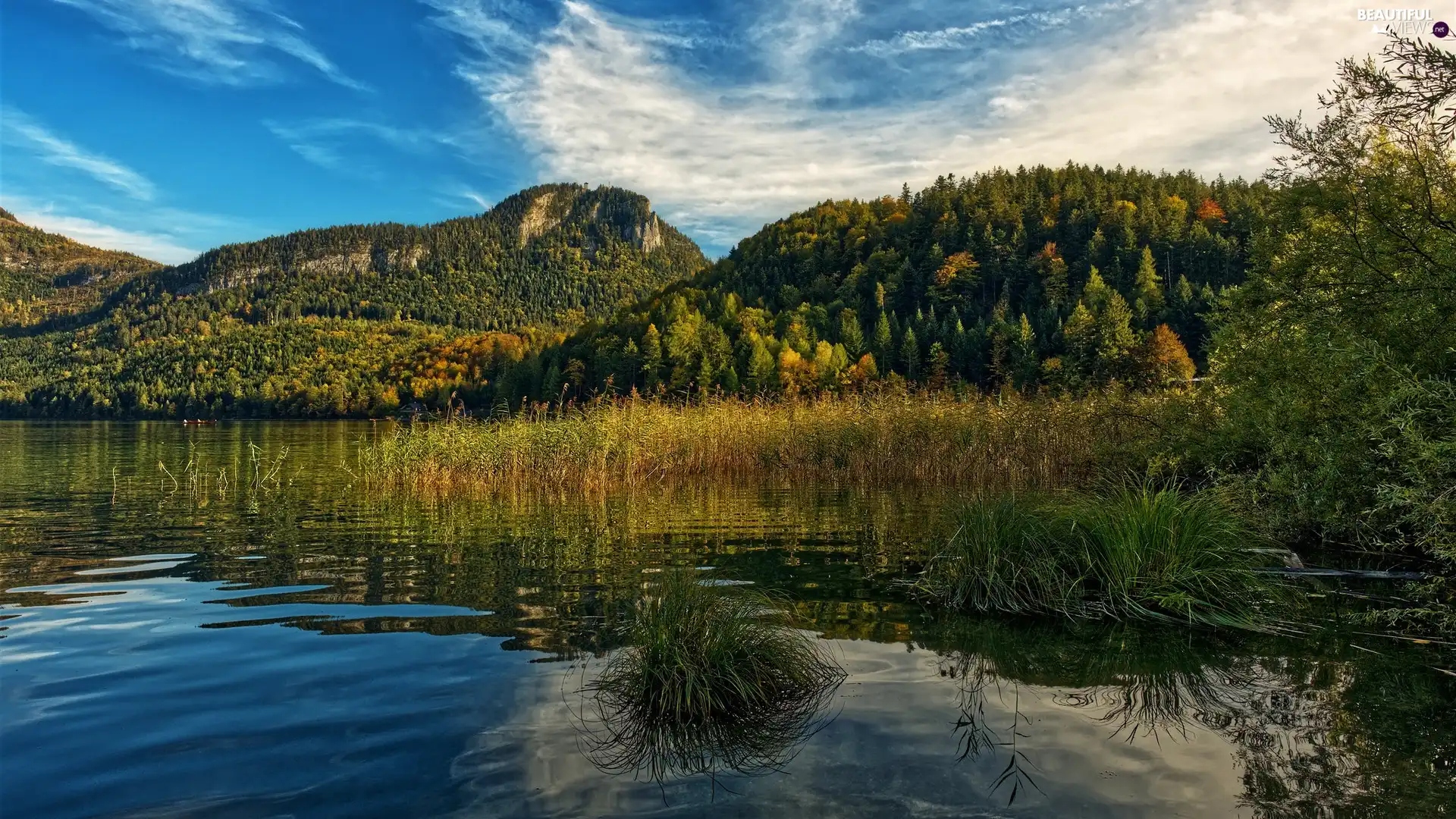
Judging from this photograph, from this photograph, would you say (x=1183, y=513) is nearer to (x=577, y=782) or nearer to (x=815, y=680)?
(x=815, y=680)

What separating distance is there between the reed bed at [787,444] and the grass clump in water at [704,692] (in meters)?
14.0

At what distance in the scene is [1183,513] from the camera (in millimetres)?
8969

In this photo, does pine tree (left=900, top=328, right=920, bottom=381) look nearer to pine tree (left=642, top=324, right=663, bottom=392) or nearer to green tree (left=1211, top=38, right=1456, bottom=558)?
pine tree (left=642, top=324, right=663, bottom=392)

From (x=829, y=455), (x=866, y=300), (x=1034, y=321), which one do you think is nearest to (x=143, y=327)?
(x=866, y=300)

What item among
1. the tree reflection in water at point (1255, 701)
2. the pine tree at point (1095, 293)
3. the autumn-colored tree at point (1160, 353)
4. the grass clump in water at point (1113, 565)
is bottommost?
the tree reflection in water at point (1255, 701)

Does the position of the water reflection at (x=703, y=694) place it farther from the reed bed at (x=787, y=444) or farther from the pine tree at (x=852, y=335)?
the pine tree at (x=852, y=335)

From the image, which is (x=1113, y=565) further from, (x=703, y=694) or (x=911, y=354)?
(x=911, y=354)

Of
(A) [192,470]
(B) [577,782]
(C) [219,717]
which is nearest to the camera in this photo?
(B) [577,782]

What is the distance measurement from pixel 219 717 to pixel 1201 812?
655cm

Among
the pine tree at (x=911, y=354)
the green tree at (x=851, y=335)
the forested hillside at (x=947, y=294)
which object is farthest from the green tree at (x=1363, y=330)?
the green tree at (x=851, y=335)

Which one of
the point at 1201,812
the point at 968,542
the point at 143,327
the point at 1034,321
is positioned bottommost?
the point at 1201,812

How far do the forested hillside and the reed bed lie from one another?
50312 millimetres

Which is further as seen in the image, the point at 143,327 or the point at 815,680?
the point at 143,327

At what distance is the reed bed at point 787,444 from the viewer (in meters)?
20.8
